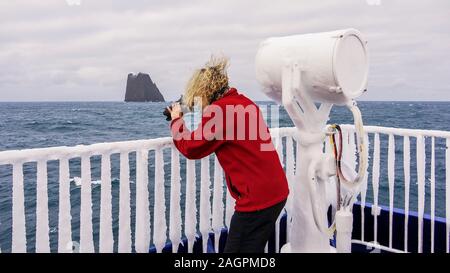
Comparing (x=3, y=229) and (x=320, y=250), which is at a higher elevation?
(x=320, y=250)

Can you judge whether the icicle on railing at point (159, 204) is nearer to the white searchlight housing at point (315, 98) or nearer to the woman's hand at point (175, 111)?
the woman's hand at point (175, 111)

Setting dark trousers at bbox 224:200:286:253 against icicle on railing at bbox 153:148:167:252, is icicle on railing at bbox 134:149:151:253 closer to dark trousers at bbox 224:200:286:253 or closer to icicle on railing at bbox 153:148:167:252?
icicle on railing at bbox 153:148:167:252

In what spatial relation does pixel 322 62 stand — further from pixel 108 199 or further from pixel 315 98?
pixel 108 199

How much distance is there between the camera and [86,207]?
8.09 ft

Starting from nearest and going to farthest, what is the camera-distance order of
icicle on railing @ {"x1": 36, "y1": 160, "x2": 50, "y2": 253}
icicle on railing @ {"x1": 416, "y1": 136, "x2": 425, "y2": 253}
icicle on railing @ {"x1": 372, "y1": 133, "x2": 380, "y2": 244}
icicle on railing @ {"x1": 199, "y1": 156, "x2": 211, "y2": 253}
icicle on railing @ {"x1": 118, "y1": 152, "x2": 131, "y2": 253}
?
1. icicle on railing @ {"x1": 36, "y1": 160, "x2": 50, "y2": 253}
2. icicle on railing @ {"x1": 118, "y1": 152, "x2": 131, "y2": 253}
3. icicle on railing @ {"x1": 199, "y1": 156, "x2": 211, "y2": 253}
4. icicle on railing @ {"x1": 416, "y1": 136, "x2": 425, "y2": 253}
5. icicle on railing @ {"x1": 372, "y1": 133, "x2": 380, "y2": 244}

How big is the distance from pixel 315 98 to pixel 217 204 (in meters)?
1.06

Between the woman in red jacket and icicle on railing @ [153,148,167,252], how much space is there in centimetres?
31

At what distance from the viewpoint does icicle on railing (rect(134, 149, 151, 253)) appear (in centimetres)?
262

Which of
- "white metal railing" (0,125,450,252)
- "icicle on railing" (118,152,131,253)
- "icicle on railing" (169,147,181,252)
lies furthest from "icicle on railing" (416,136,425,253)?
"icicle on railing" (118,152,131,253)

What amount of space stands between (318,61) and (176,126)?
87cm
